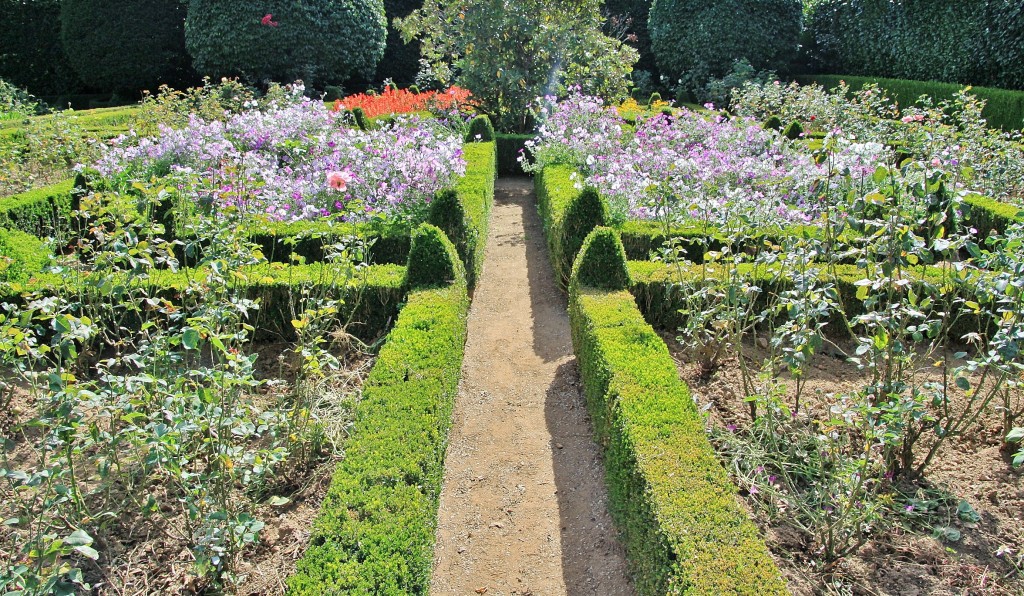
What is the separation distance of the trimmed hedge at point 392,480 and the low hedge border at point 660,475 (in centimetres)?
88

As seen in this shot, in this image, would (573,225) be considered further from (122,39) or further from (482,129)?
(122,39)

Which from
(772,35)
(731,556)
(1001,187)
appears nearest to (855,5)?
(772,35)

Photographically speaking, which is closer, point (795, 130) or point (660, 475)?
point (660, 475)

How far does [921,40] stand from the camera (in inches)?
569

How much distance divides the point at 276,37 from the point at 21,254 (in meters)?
12.1

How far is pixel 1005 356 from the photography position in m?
2.67

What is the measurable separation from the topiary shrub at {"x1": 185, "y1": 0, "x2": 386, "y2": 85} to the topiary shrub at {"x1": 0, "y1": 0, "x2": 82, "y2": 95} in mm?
4556

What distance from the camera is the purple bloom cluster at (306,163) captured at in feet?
20.9

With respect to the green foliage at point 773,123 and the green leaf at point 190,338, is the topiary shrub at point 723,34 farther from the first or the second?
the green leaf at point 190,338

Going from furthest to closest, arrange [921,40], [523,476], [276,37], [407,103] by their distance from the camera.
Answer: [276,37] < [921,40] < [407,103] < [523,476]

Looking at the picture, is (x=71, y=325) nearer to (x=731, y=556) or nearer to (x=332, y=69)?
(x=731, y=556)

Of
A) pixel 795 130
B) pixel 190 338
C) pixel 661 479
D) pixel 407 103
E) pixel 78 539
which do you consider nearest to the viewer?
pixel 78 539

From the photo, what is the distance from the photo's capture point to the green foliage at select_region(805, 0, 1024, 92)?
1212 centimetres

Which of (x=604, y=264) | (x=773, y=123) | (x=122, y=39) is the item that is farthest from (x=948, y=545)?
(x=122, y=39)
